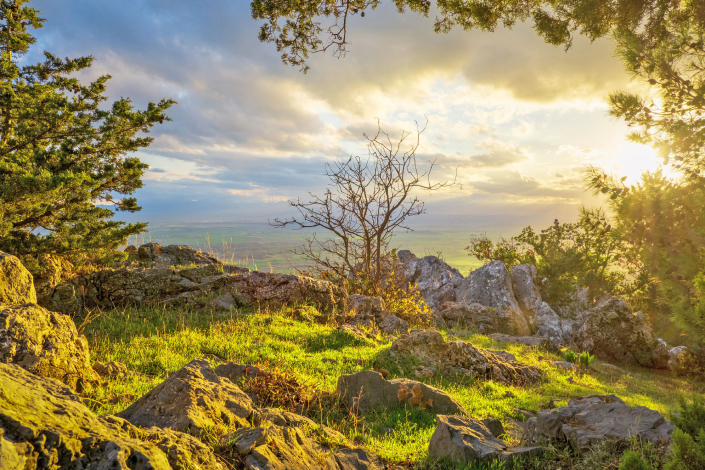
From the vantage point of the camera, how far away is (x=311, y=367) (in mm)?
6754

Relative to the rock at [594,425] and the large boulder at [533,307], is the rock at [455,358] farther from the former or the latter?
the large boulder at [533,307]

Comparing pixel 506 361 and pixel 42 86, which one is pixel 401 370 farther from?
pixel 42 86

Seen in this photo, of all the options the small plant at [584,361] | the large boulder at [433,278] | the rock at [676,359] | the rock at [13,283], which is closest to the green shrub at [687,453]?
the rock at [13,283]

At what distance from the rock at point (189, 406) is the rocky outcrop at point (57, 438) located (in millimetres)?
779

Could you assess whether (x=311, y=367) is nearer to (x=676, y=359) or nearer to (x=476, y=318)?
(x=476, y=318)

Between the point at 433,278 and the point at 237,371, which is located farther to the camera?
→ the point at 433,278

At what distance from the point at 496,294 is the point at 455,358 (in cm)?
1098

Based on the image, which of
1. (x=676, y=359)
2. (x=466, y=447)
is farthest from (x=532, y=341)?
(x=466, y=447)

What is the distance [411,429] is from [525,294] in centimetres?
1661

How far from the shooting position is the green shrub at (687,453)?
2.98 metres

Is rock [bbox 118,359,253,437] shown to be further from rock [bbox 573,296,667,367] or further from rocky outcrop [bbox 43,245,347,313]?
rock [bbox 573,296,667,367]

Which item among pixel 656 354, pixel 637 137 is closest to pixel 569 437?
pixel 637 137

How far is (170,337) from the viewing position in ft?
24.2

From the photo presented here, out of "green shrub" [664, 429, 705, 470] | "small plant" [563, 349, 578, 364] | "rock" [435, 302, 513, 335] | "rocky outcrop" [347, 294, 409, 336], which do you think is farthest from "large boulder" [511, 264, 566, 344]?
"green shrub" [664, 429, 705, 470]
